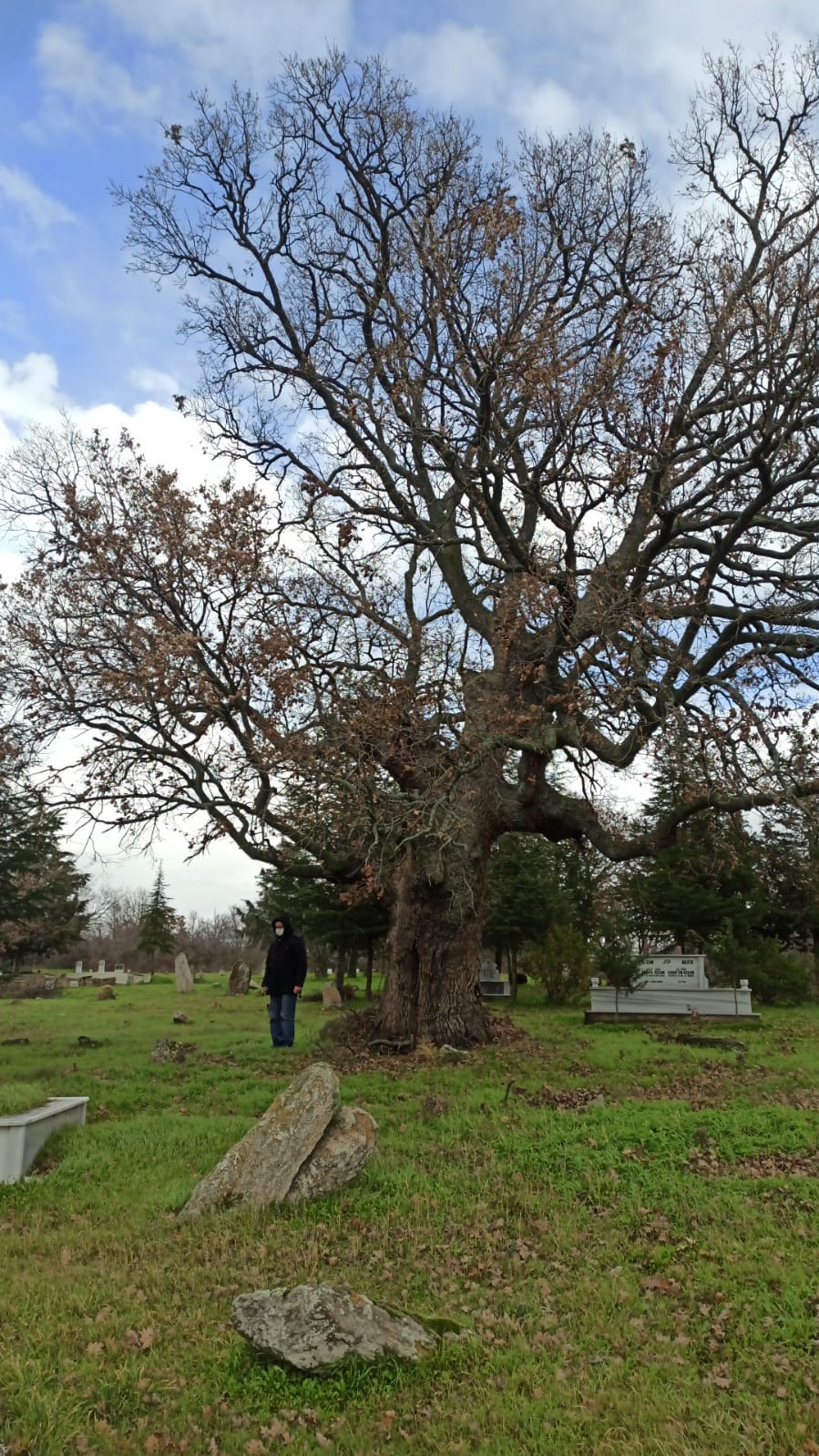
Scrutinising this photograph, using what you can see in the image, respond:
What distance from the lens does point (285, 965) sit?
1312 centimetres

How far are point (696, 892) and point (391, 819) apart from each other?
1472cm

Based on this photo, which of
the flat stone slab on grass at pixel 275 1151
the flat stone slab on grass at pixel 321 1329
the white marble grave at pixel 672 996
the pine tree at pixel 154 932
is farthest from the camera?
the pine tree at pixel 154 932

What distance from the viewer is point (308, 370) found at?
16141mm

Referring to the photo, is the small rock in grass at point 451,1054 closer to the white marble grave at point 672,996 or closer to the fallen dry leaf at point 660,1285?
the fallen dry leaf at point 660,1285

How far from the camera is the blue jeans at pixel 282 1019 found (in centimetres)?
1368

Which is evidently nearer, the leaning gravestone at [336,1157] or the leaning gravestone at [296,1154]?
the leaning gravestone at [296,1154]

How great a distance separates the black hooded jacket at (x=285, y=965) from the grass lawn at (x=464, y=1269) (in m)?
2.03

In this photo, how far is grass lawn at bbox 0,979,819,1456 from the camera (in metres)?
4.35

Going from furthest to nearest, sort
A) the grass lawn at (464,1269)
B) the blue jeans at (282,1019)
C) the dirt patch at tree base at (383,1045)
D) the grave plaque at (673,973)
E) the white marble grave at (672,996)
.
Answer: the grave plaque at (673,973), the white marble grave at (672,996), the blue jeans at (282,1019), the dirt patch at tree base at (383,1045), the grass lawn at (464,1269)

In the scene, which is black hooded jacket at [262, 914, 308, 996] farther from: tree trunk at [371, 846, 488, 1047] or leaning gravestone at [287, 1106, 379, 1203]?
leaning gravestone at [287, 1106, 379, 1203]

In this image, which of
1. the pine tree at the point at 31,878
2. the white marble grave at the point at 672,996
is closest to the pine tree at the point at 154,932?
the pine tree at the point at 31,878

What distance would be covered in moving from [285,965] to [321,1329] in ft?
27.9

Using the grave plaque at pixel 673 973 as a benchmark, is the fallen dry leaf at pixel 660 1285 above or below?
below

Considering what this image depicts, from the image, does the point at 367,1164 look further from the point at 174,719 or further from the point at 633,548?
the point at 633,548
